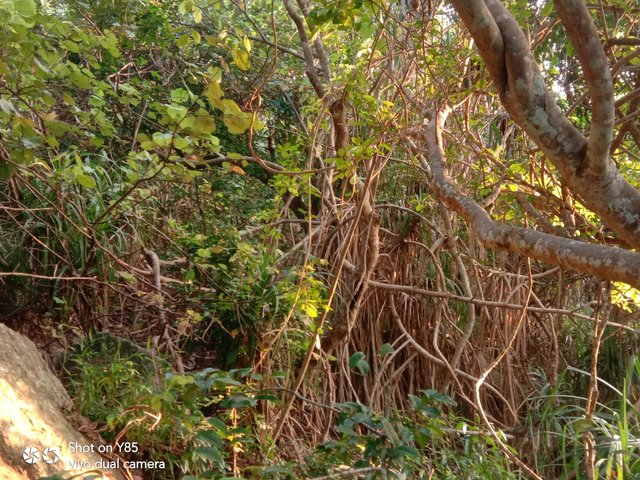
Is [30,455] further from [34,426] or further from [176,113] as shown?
[176,113]

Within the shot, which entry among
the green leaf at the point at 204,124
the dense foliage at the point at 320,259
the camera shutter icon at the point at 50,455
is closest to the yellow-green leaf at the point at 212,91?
the dense foliage at the point at 320,259

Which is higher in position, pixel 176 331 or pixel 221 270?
pixel 221 270

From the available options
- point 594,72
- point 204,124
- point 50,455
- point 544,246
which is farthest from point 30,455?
point 594,72

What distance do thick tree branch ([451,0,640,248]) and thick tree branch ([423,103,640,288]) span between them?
10 cm

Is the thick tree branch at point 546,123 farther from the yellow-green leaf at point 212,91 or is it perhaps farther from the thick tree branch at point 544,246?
the yellow-green leaf at point 212,91

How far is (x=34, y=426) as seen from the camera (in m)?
2.54

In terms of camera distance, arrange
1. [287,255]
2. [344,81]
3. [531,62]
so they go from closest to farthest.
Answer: [531,62] < [344,81] < [287,255]

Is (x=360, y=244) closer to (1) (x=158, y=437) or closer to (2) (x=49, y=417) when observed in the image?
(1) (x=158, y=437)

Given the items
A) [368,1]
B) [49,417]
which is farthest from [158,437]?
[368,1]

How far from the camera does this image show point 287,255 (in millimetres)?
4195

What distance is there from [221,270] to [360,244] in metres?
1.12

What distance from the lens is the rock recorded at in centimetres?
239

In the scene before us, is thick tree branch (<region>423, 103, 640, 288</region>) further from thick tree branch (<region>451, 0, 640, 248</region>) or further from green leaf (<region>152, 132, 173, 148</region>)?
green leaf (<region>152, 132, 173, 148</region>)

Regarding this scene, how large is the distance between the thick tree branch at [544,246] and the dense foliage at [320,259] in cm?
1
